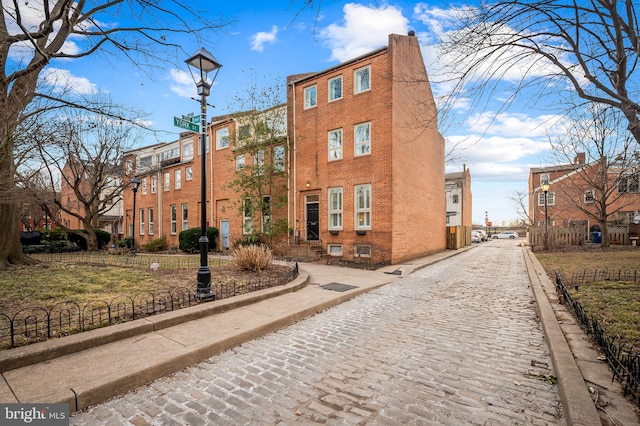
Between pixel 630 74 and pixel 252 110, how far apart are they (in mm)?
15405

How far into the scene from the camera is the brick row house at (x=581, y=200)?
21281 millimetres

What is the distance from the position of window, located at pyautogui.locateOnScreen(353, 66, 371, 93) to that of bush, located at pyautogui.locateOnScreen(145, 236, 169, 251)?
1955 cm

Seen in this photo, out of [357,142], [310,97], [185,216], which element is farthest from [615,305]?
[185,216]

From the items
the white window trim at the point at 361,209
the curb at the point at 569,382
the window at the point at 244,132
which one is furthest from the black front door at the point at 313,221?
the curb at the point at 569,382

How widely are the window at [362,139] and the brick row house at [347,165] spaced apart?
5 cm

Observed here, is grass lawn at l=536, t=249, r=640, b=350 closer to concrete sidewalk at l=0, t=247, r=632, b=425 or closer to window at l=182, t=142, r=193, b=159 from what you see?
concrete sidewalk at l=0, t=247, r=632, b=425

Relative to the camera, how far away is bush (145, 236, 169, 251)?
2427cm

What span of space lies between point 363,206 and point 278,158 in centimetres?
599

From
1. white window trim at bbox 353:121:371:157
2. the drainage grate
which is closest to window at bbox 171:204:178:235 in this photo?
white window trim at bbox 353:121:371:157

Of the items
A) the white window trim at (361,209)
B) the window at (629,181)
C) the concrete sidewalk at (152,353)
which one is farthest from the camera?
the window at (629,181)

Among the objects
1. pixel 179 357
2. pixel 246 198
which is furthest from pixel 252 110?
pixel 179 357

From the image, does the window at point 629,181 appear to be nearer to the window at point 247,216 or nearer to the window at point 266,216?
the window at point 266,216

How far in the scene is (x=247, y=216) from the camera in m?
18.5

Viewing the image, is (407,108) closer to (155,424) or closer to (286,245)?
(286,245)
